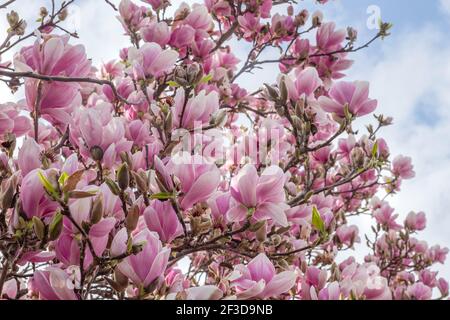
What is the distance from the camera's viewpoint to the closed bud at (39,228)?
0.98m

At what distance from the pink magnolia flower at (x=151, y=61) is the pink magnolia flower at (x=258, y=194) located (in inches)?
36.1

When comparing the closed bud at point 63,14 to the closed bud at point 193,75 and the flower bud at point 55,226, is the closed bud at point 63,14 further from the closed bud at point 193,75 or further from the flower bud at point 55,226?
the flower bud at point 55,226

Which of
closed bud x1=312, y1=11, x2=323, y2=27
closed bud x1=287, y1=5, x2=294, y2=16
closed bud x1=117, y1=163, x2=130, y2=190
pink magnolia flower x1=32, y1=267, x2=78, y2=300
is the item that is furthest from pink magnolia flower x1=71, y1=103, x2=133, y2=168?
closed bud x1=287, y1=5, x2=294, y2=16

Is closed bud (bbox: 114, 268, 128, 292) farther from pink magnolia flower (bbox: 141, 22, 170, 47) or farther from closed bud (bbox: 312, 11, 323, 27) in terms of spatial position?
closed bud (bbox: 312, 11, 323, 27)

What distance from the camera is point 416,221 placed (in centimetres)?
467

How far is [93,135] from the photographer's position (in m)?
1.44

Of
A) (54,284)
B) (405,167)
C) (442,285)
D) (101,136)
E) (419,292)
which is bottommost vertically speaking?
(54,284)

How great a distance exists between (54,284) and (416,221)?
14.4 feet

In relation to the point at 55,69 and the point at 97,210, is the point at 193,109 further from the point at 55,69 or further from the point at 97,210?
the point at 97,210

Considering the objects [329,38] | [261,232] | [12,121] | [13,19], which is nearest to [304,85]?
[261,232]

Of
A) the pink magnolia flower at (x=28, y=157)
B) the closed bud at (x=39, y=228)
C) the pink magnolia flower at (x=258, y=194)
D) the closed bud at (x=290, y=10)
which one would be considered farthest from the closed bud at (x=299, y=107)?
the closed bud at (x=290, y=10)

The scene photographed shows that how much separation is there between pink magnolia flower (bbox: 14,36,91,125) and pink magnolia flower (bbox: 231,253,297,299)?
78 cm

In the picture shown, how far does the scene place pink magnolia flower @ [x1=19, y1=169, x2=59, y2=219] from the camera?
102 centimetres
